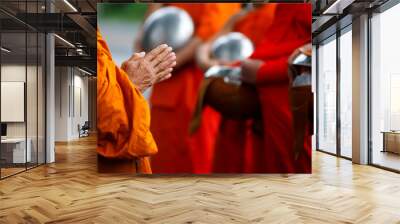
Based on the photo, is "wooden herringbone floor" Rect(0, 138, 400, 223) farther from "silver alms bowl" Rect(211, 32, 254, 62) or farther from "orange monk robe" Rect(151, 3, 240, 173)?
"silver alms bowl" Rect(211, 32, 254, 62)

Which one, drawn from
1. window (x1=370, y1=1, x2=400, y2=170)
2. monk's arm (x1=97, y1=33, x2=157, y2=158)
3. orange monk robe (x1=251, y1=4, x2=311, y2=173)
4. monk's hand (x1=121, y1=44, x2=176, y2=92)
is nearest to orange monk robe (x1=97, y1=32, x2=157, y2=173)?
monk's arm (x1=97, y1=33, x2=157, y2=158)

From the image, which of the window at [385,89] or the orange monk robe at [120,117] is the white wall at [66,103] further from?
the window at [385,89]

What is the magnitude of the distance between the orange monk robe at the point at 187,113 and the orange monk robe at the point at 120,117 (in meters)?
0.20

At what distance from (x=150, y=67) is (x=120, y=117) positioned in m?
0.94

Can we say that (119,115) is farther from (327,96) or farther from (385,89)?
(327,96)

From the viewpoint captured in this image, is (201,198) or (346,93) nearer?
(201,198)

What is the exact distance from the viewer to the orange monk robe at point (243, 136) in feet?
20.7

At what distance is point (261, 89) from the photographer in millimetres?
6336

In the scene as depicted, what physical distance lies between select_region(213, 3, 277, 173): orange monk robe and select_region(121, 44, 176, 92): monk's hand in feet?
3.82

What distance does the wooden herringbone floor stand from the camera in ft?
13.4

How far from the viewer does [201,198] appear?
16.4 ft

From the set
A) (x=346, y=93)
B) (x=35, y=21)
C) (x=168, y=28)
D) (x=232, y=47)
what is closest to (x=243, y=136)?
(x=232, y=47)

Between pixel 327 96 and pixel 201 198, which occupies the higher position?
pixel 327 96

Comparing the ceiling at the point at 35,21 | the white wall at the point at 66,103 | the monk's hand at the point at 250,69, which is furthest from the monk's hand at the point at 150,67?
the white wall at the point at 66,103
